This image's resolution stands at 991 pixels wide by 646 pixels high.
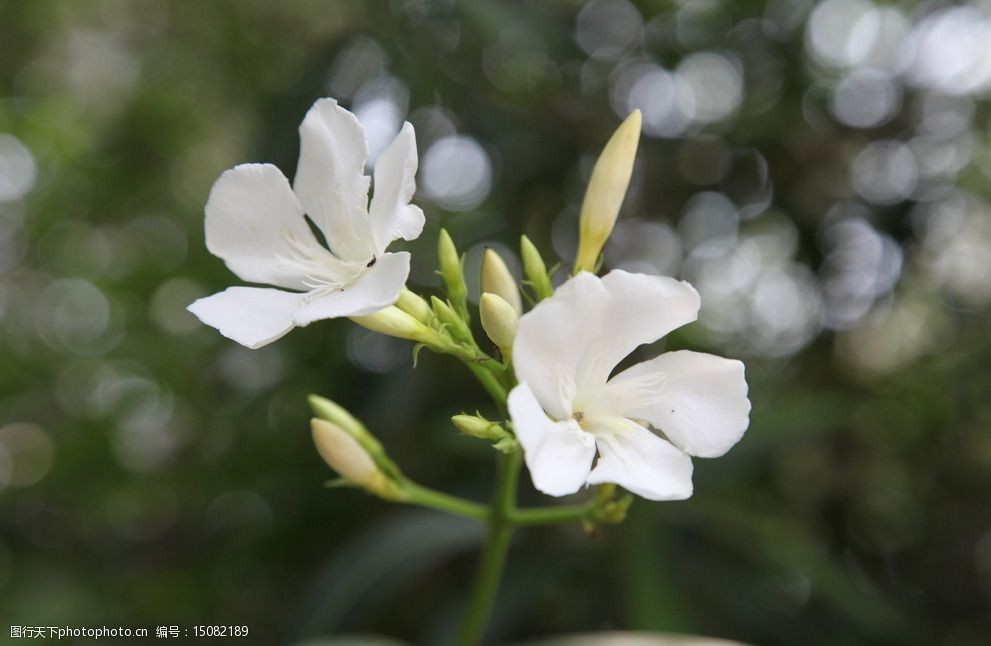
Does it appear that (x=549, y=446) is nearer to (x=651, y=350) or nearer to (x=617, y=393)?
(x=617, y=393)

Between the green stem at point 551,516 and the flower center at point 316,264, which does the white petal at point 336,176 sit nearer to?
the flower center at point 316,264

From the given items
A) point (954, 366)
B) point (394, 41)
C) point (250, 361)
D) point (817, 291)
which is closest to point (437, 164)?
point (394, 41)

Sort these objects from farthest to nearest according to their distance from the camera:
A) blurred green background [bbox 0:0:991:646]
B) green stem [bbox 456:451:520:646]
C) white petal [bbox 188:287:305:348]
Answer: blurred green background [bbox 0:0:991:646] < green stem [bbox 456:451:520:646] < white petal [bbox 188:287:305:348]

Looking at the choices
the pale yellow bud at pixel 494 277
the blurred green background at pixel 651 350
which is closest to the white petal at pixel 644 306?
the pale yellow bud at pixel 494 277

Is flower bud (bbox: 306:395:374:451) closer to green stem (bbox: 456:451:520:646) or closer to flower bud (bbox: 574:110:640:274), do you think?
green stem (bbox: 456:451:520:646)

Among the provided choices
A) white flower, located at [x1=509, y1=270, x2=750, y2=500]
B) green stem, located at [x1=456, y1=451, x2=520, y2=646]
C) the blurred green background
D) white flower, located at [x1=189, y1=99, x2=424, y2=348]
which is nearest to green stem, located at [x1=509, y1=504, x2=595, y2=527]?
green stem, located at [x1=456, y1=451, x2=520, y2=646]

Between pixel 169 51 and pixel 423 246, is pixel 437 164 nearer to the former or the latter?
pixel 423 246

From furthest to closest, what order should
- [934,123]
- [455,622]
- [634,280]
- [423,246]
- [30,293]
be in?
[30,293] → [934,123] → [423,246] → [455,622] → [634,280]

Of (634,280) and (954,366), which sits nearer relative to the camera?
(634,280)
